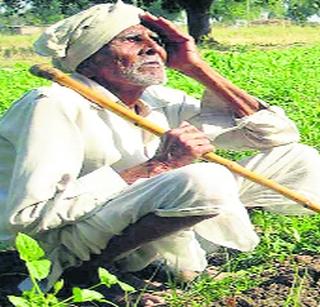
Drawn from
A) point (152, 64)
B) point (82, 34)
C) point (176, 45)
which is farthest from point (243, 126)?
point (82, 34)

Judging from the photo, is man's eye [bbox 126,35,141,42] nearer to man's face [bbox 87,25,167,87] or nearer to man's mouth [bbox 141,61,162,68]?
man's face [bbox 87,25,167,87]

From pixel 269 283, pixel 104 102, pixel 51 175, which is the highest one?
pixel 104 102

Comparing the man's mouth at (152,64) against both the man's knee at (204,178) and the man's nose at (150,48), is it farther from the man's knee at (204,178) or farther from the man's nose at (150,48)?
the man's knee at (204,178)

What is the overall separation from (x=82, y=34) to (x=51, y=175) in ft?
2.11

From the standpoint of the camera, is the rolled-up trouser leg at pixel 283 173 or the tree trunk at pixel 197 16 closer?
the rolled-up trouser leg at pixel 283 173

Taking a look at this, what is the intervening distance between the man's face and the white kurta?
0.27 ft

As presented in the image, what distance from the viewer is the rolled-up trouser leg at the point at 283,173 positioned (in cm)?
428

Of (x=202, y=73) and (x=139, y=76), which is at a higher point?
(x=139, y=76)

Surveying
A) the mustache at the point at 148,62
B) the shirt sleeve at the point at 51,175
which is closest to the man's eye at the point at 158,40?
the mustache at the point at 148,62

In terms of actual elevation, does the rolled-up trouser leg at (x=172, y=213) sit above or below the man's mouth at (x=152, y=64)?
below

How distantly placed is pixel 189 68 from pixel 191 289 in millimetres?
1003

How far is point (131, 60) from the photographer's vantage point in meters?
3.90

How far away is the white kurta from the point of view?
3436mm

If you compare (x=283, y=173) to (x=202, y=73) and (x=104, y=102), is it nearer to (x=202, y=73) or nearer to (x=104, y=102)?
(x=202, y=73)
